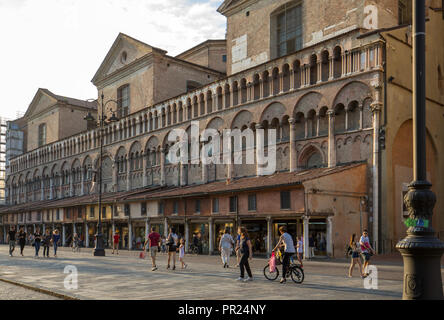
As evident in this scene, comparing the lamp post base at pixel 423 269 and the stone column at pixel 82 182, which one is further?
the stone column at pixel 82 182

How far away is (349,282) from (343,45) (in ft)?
63.7

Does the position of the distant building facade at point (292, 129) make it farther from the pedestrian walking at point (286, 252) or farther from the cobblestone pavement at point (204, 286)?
the cobblestone pavement at point (204, 286)

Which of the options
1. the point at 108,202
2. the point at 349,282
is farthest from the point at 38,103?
the point at 349,282

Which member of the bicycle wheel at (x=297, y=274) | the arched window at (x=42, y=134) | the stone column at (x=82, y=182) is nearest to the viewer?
the bicycle wheel at (x=297, y=274)

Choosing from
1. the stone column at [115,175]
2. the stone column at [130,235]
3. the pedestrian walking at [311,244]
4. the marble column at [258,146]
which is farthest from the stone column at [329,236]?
the stone column at [115,175]

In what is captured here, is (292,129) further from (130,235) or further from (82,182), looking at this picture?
(82,182)

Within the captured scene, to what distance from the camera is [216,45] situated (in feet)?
194

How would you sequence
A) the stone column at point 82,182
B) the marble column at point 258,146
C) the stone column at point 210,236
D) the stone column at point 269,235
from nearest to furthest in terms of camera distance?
the stone column at point 269,235 < the stone column at point 210,236 < the marble column at point 258,146 < the stone column at point 82,182

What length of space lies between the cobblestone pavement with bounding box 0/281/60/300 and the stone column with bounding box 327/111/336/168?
849 inches

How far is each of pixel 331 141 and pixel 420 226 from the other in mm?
24142

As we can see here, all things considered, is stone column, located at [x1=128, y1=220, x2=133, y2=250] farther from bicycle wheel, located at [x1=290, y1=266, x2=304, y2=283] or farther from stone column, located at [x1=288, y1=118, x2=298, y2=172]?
bicycle wheel, located at [x1=290, y1=266, x2=304, y2=283]

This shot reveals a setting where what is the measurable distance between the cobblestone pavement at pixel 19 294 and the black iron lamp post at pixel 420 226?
28.2 feet

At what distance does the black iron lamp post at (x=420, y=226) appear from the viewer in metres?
7.49

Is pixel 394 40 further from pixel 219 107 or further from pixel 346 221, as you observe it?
pixel 219 107
